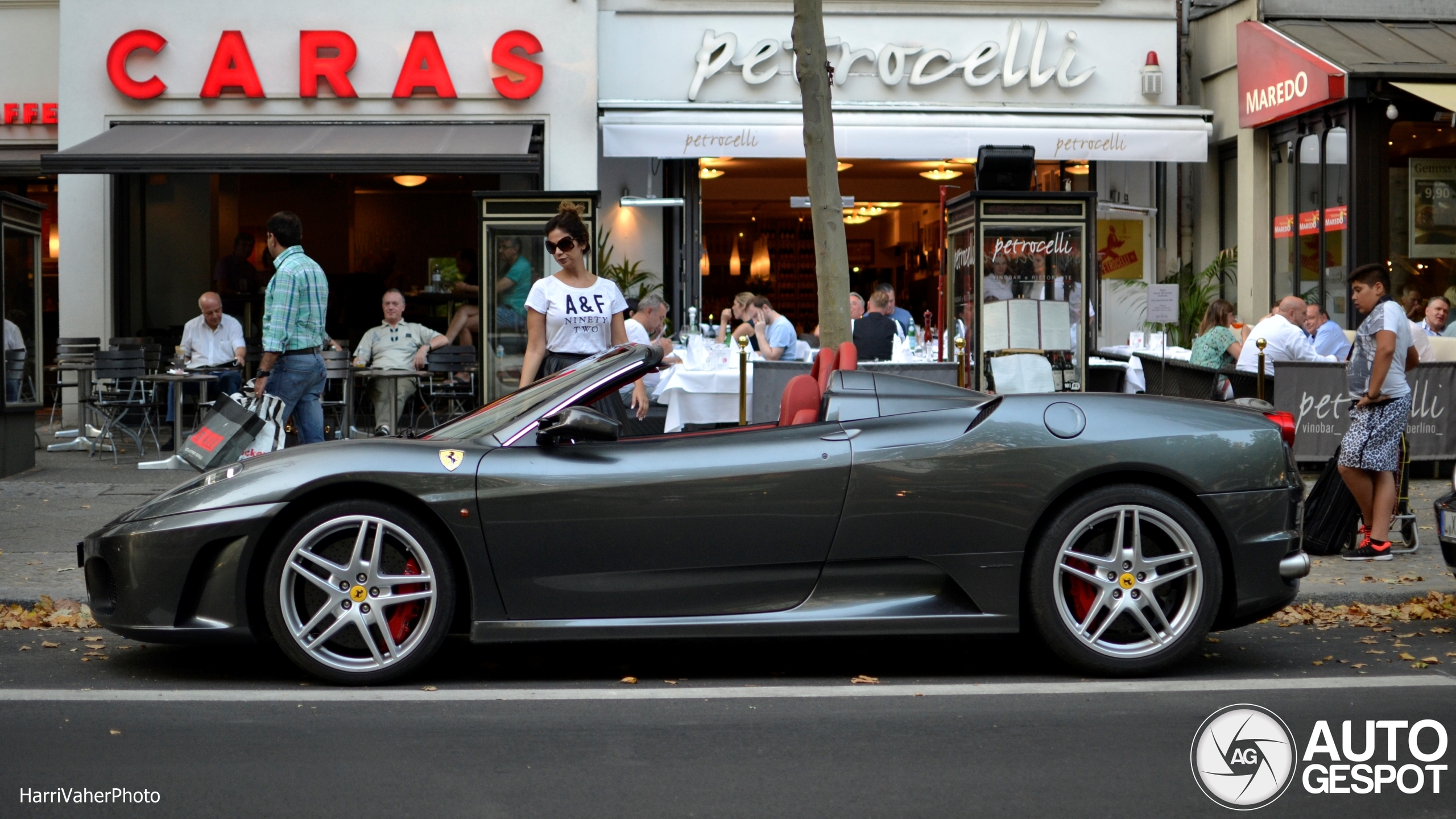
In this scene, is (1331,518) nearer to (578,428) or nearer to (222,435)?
(578,428)

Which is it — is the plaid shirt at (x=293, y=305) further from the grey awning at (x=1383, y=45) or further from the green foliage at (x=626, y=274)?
the grey awning at (x=1383, y=45)

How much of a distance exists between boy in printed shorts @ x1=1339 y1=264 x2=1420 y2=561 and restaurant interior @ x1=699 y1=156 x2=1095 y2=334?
439 inches

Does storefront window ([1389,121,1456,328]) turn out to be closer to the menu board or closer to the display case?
the menu board

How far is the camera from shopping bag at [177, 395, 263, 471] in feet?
25.5

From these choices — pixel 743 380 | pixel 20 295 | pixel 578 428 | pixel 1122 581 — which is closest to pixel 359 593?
pixel 578 428

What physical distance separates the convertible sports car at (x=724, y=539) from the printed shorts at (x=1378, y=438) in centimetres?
293

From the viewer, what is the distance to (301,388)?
8648mm

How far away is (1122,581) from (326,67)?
1280 centimetres

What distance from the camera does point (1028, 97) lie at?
647 inches

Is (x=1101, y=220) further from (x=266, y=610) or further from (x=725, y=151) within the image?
(x=266, y=610)

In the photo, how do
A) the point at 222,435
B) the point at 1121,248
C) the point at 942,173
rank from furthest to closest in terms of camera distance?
the point at 942,173
the point at 1121,248
the point at 222,435

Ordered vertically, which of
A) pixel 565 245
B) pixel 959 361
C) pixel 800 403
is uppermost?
pixel 565 245

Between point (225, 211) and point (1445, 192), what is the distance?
565 inches

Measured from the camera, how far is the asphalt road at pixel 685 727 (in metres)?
3.67
